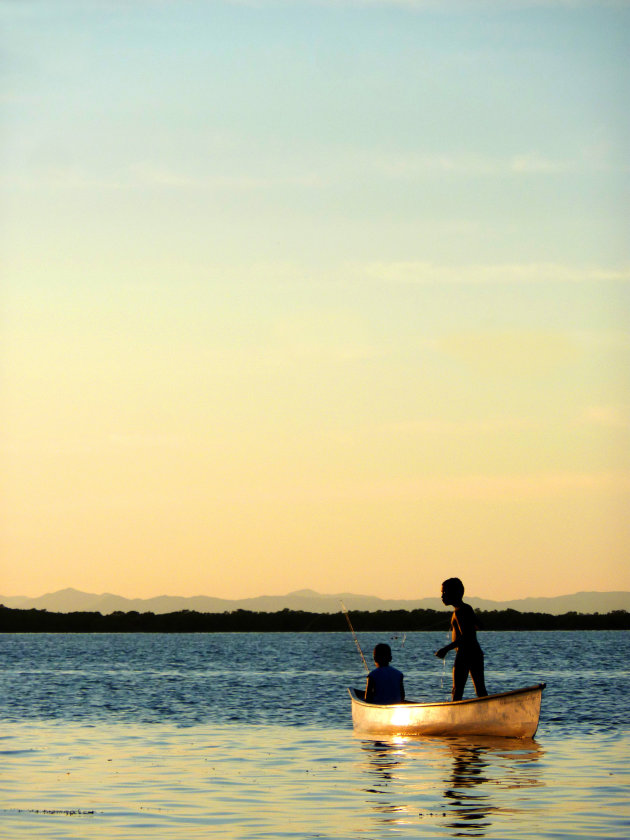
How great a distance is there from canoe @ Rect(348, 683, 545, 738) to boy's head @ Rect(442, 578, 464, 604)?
1.56 metres

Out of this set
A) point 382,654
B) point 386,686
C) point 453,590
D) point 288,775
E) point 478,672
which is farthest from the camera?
point 386,686

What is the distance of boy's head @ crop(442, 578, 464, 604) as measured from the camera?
19250 millimetres

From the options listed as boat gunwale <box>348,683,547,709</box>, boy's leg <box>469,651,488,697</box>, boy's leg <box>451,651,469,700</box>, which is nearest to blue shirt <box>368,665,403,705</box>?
boat gunwale <box>348,683,547,709</box>

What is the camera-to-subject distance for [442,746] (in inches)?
789

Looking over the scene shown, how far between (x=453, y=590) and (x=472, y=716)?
7.09 ft

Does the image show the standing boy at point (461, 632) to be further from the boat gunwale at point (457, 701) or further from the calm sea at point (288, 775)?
the calm sea at point (288, 775)

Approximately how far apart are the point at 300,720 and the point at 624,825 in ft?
48.3

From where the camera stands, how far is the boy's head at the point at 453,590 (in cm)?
1925

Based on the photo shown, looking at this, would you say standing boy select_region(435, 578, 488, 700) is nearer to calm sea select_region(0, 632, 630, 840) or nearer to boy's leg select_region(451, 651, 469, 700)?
boy's leg select_region(451, 651, 469, 700)

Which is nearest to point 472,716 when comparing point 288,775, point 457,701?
point 457,701

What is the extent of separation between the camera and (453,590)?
19.2 metres

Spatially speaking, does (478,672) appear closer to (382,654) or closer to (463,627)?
(463,627)

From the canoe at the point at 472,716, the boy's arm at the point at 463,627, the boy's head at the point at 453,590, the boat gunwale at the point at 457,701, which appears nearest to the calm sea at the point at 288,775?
the canoe at the point at 472,716

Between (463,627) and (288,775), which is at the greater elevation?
(463,627)
